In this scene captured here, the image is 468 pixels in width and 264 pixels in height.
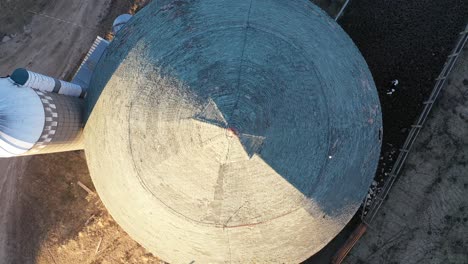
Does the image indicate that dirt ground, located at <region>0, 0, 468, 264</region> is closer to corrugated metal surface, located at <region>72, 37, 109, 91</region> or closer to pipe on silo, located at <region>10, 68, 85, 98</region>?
corrugated metal surface, located at <region>72, 37, 109, 91</region>

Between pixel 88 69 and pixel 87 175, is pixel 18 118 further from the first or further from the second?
pixel 87 175

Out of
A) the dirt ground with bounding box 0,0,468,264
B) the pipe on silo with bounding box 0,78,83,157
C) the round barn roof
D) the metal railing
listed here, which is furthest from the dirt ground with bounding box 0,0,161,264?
the metal railing

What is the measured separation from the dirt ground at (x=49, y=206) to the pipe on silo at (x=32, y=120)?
21.4 feet

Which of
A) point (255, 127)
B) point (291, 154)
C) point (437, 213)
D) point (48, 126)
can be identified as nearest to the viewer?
point (255, 127)

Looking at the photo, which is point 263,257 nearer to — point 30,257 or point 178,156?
point 178,156

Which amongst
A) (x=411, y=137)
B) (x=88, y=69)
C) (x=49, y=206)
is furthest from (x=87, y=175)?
(x=411, y=137)

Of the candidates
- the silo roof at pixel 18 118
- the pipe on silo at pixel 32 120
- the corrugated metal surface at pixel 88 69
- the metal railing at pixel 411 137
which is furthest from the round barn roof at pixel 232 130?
the metal railing at pixel 411 137

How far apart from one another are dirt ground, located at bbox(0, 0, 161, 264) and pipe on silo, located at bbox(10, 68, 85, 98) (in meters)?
5.76

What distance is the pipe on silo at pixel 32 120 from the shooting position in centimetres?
1318

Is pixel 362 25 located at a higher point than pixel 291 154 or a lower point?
higher

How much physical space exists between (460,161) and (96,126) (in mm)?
18428

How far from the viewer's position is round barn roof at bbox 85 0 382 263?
1220cm

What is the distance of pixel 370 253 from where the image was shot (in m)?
21.4

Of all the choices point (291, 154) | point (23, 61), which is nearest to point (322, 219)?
point (291, 154)
